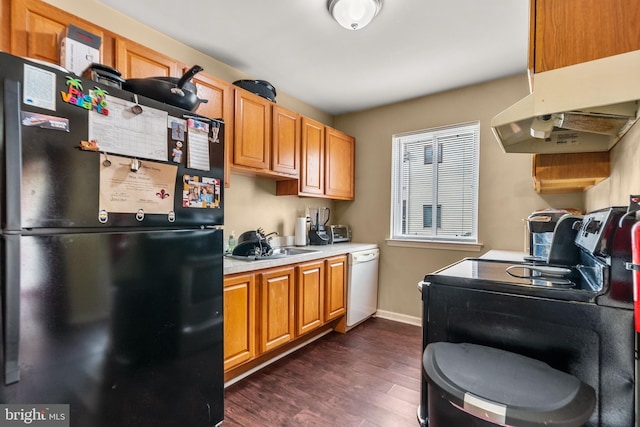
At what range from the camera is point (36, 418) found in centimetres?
98

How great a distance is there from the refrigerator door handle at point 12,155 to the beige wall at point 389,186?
10.4 ft

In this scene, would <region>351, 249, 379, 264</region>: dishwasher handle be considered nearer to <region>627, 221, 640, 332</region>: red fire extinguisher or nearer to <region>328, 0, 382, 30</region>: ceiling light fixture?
<region>328, 0, 382, 30</region>: ceiling light fixture

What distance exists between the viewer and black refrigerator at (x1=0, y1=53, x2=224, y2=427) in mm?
944

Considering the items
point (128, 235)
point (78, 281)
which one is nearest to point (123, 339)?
point (78, 281)

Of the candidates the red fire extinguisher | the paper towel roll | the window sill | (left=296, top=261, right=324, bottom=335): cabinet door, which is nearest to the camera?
the red fire extinguisher

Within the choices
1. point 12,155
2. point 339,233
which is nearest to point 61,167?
point 12,155

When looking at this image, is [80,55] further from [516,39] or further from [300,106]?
[516,39]

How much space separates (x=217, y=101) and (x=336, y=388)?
88.7 inches

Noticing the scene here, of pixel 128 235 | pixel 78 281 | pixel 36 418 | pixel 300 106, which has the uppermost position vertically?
pixel 300 106

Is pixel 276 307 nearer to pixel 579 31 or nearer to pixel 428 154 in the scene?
pixel 579 31

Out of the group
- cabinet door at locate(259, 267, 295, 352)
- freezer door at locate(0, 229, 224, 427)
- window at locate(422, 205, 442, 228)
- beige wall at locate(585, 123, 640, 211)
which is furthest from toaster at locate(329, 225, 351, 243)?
beige wall at locate(585, 123, 640, 211)

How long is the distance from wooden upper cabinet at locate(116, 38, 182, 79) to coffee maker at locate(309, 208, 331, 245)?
6.80ft

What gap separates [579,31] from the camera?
963 millimetres

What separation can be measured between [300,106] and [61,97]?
8.77 feet
